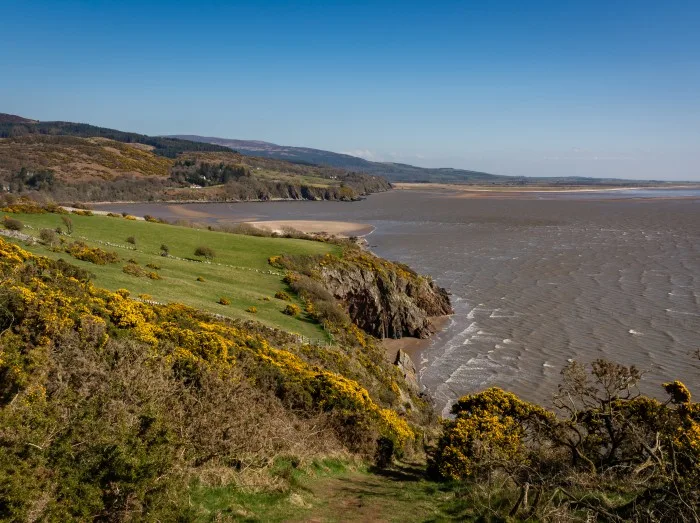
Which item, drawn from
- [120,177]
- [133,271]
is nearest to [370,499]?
[133,271]

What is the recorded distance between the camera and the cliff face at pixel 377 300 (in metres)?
31.7

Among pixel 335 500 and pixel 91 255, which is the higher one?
pixel 91 255

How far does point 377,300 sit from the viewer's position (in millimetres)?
32125

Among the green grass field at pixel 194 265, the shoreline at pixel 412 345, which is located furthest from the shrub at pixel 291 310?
the shoreline at pixel 412 345

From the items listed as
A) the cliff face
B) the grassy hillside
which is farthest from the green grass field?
the grassy hillside

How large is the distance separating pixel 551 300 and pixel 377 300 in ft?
47.2

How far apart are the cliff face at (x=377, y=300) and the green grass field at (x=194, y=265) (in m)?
4.06

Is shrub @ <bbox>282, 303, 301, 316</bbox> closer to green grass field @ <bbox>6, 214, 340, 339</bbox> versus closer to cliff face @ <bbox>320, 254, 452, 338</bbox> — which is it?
green grass field @ <bbox>6, 214, 340, 339</bbox>

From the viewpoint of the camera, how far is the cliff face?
31719mm

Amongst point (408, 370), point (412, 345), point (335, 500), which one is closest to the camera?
point (335, 500)

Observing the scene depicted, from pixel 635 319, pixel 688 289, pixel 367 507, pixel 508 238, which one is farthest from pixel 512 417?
pixel 508 238

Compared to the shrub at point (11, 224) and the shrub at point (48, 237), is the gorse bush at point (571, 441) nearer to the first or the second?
the shrub at point (48, 237)

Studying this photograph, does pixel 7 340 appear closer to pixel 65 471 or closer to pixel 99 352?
pixel 99 352

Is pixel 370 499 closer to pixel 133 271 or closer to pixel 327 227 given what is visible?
pixel 133 271
